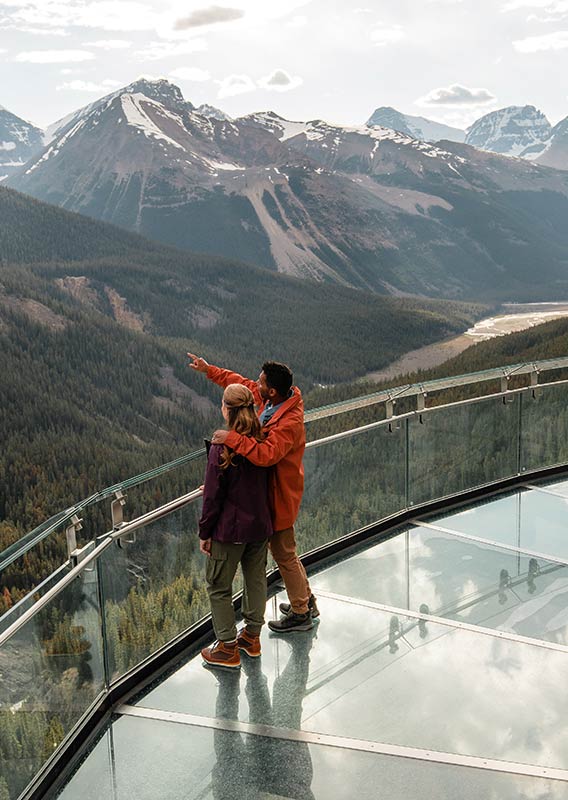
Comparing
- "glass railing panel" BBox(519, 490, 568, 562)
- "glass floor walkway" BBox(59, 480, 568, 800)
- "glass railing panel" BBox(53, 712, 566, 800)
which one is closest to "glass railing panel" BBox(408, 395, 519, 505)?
"glass railing panel" BBox(519, 490, 568, 562)

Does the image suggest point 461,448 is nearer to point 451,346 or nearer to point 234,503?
point 234,503

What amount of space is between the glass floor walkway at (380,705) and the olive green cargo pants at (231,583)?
232 millimetres

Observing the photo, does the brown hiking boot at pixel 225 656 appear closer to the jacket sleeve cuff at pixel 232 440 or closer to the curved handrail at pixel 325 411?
the curved handrail at pixel 325 411

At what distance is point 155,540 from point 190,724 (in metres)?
0.92

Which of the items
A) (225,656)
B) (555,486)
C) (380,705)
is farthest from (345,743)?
(555,486)

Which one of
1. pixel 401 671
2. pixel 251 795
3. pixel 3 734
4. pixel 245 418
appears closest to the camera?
pixel 3 734

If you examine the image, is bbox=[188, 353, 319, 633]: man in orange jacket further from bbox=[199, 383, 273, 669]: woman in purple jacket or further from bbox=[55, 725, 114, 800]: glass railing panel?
bbox=[55, 725, 114, 800]: glass railing panel

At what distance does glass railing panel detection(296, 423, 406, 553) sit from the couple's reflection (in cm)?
132

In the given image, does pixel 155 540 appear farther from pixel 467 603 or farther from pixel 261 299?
pixel 261 299

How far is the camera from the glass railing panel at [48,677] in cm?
311

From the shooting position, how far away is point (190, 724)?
371 cm

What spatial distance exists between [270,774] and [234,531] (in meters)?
1.08

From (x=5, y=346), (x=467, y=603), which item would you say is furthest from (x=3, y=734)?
(x=5, y=346)

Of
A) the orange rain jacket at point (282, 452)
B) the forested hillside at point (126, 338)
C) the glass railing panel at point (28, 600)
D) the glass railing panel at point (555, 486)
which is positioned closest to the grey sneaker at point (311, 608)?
the orange rain jacket at point (282, 452)
